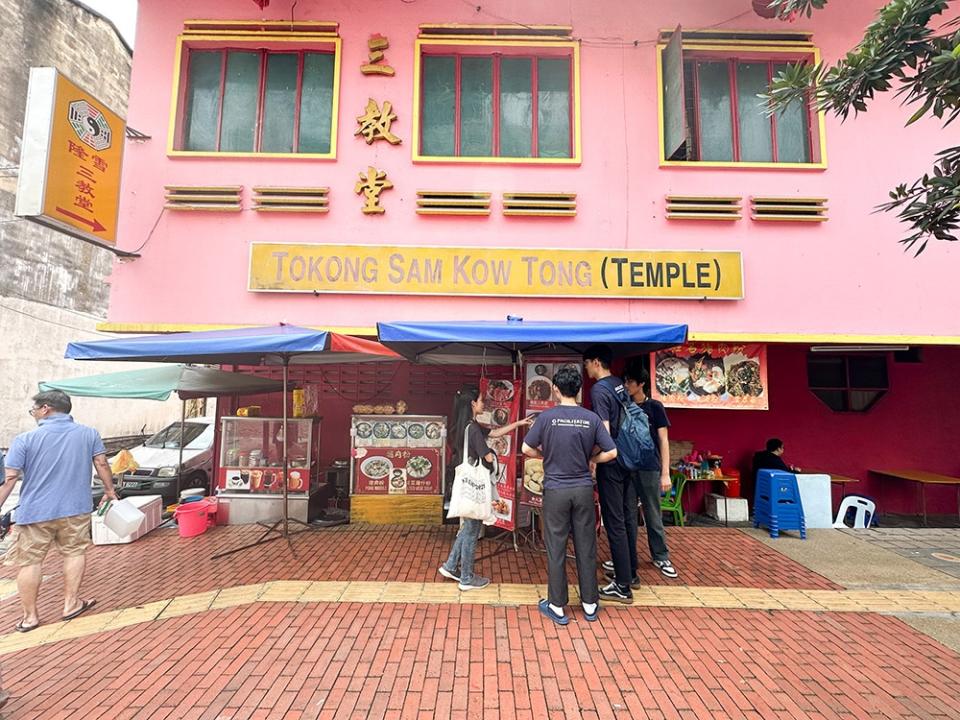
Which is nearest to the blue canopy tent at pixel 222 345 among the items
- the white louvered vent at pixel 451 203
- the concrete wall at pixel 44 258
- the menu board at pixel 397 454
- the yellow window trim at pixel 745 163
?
the menu board at pixel 397 454

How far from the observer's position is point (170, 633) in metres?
3.84

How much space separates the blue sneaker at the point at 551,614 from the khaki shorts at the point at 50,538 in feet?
14.4

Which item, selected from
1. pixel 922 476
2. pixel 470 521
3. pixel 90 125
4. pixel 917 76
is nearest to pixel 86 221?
pixel 90 125

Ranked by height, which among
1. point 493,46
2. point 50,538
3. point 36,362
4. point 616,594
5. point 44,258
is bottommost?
point 616,594

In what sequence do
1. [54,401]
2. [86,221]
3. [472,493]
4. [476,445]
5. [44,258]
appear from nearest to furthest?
1. [54,401]
2. [472,493]
3. [476,445]
4. [86,221]
5. [44,258]

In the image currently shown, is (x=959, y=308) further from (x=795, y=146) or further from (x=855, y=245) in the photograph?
(x=795, y=146)

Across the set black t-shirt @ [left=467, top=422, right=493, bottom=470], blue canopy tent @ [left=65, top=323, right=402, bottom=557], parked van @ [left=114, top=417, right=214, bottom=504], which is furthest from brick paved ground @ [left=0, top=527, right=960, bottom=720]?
parked van @ [left=114, top=417, right=214, bottom=504]

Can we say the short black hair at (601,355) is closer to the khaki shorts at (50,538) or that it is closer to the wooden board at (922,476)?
the khaki shorts at (50,538)

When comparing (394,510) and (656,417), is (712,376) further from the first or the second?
(394,510)

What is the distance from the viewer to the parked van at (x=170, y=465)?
7.79m

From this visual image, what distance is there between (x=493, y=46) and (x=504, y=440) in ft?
20.8

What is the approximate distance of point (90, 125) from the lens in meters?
6.14

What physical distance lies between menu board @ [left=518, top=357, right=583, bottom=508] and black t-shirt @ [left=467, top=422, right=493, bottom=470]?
1.15 metres

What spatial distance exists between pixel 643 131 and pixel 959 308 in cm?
544
